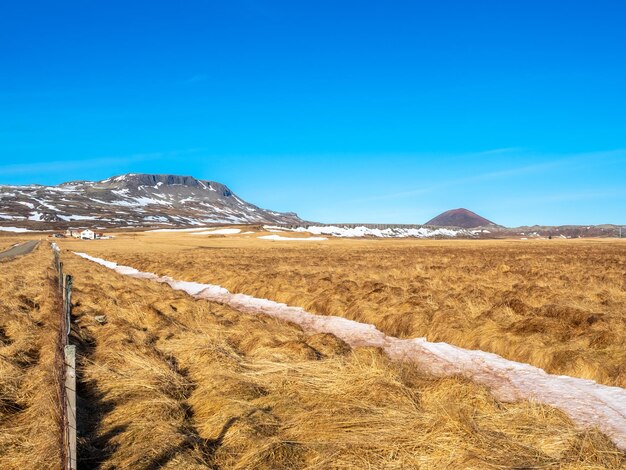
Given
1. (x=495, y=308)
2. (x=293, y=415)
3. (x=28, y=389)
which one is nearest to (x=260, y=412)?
(x=293, y=415)

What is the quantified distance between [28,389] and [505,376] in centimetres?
824

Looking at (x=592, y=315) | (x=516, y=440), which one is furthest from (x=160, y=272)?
(x=516, y=440)

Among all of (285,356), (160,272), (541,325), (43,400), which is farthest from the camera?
(160,272)

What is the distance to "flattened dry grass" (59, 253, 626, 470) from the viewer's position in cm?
469

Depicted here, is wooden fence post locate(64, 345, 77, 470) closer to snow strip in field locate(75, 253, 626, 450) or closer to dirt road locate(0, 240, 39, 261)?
snow strip in field locate(75, 253, 626, 450)

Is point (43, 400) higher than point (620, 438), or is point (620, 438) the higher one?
point (43, 400)

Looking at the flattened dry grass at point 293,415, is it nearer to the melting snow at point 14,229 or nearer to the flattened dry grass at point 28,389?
the flattened dry grass at point 28,389

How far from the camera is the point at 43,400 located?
590cm

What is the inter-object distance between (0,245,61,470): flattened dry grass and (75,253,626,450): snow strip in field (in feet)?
21.1

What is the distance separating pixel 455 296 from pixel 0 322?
13.5 meters

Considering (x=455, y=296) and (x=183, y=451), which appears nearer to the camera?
(x=183, y=451)

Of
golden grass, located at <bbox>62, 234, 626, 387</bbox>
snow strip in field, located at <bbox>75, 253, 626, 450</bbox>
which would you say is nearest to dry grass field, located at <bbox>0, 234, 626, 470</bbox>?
snow strip in field, located at <bbox>75, 253, 626, 450</bbox>

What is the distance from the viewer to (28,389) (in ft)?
21.6

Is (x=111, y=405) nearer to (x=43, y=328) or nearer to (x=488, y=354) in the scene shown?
(x=43, y=328)
